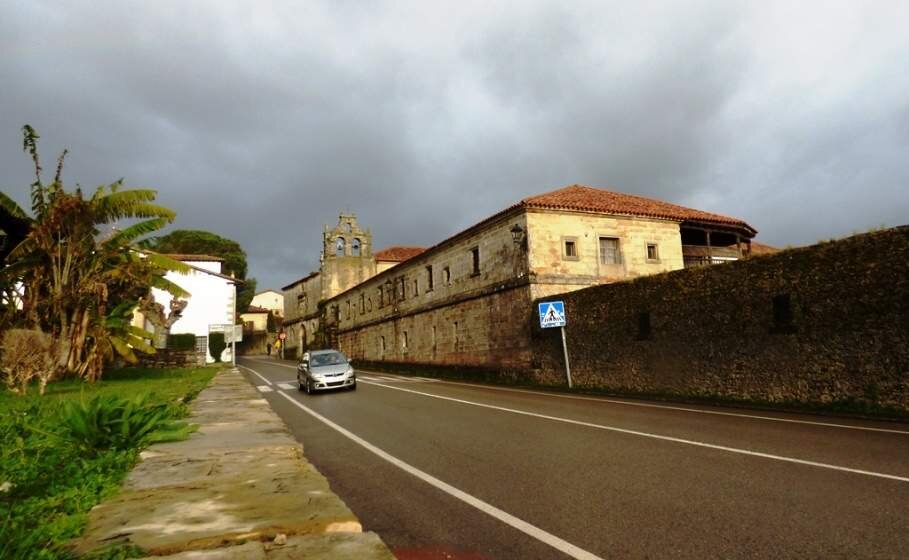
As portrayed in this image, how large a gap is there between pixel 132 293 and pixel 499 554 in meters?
22.0

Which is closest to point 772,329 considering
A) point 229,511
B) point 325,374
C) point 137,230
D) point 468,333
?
point 229,511

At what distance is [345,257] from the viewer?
178 feet

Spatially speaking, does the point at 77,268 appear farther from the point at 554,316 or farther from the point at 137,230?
the point at 554,316

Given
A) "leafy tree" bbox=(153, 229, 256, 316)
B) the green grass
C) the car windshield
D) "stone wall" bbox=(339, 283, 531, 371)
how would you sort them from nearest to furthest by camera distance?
the green grass
the car windshield
"stone wall" bbox=(339, 283, 531, 371)
"leafy tree" bbox=(153, 229, 256, 316)

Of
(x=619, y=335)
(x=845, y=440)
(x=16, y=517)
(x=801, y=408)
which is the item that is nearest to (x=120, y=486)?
(x=16, y=517)

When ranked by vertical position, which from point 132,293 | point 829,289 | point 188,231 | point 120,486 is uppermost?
point 188,231

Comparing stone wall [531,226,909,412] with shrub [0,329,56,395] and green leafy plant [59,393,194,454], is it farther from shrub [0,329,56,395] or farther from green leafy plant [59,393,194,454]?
shrub [0,329,56,395]

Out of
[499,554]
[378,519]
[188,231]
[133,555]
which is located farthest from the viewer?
[188,231]

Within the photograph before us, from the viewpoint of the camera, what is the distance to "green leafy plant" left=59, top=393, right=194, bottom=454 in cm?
636

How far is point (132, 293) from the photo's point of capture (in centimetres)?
2112

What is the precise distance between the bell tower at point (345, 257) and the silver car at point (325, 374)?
36.0 meters

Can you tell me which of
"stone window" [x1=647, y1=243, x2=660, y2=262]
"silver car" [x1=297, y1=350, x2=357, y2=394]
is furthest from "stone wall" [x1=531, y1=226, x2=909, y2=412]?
"stone window" [x1=647, y1=243, x2=660, y2=262]

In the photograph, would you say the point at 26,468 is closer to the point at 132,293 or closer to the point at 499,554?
the point at 499,554

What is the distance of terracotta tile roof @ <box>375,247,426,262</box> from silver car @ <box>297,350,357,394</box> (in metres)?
36.8
